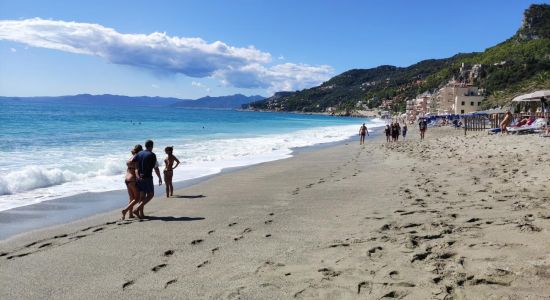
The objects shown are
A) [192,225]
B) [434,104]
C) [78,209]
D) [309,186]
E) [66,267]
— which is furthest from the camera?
[434,104]

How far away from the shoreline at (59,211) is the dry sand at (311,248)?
50 centimetres

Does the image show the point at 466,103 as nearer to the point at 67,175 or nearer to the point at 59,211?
the point at 67,175

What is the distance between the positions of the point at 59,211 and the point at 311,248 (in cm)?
594

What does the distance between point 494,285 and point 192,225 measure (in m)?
4.74

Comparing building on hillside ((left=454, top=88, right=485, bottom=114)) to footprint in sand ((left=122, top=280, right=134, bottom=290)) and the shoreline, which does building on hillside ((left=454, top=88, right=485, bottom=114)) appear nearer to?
the shoreline

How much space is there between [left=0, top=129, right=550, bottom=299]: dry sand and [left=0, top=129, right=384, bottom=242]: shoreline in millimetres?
496

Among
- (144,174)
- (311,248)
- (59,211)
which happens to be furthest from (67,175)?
(311,248)

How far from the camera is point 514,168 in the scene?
11.3 meters

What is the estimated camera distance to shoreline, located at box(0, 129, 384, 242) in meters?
7.42

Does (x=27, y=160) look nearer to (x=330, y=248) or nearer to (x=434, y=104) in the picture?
(x=330, y=248)

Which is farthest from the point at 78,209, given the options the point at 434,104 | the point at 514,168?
the point at 434,104

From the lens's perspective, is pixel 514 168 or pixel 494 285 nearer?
pixel 494 285

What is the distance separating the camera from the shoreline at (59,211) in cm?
742

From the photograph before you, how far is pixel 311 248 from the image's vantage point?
5449 mm
